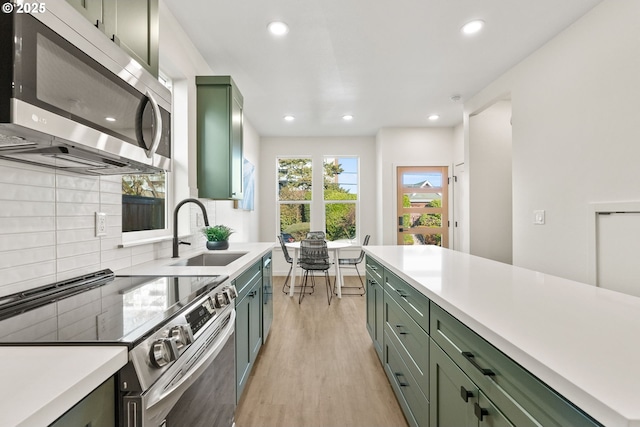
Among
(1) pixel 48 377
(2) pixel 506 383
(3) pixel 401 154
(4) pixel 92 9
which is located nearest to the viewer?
(1) pixel 48 377

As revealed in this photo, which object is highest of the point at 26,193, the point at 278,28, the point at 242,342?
the point at 278,28

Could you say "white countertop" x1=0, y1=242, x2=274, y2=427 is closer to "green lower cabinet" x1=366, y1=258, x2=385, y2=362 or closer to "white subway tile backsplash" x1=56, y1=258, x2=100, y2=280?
"white subway tile backsplash" x1=56, y1=258, x2=100, y2=280

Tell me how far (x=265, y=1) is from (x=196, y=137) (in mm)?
1219

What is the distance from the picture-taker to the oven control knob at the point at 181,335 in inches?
35.5

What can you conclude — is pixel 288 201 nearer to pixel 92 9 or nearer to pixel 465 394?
pixel 92 9

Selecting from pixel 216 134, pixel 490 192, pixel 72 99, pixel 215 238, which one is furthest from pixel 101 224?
pixel 490 192

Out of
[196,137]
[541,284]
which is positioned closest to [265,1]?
[196,137]

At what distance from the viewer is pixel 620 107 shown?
2078 millimetres

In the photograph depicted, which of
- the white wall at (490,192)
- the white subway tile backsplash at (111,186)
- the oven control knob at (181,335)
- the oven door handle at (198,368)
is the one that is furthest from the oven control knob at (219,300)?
the white wall at (490,192)

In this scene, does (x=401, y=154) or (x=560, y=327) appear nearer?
(x=560, y=327)

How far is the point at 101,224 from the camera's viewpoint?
150 centimetres

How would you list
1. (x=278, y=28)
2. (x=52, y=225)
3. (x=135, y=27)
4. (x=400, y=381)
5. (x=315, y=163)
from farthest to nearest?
(x=315, y=163)
(x=278, y=28)
(x=400, y=381)
(x=135, y=27)
(x=52, y=225)

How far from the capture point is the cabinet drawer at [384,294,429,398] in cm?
136

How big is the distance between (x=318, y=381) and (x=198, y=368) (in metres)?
1.41
